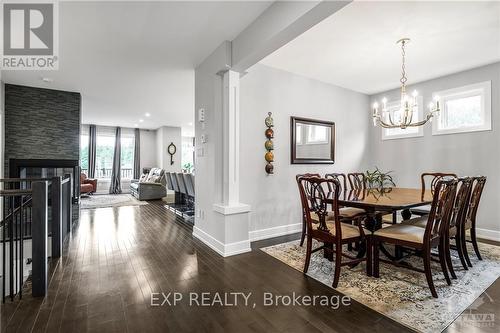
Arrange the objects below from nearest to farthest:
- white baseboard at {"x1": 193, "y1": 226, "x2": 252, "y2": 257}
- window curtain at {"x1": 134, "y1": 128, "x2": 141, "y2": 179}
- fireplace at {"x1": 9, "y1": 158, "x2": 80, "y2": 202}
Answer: white baseboard at {"x1": 193, "y1": 226, "x2": 252, "y2": 257} < fireplace at {"x1": 9, "y1": 158, "x2": 80, "y2": 202} < window curtain at {"x1": 134, "y1": 128, "x2": 141, "y2": 179}

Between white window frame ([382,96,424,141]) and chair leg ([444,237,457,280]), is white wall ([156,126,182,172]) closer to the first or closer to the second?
white window frame ([382,96,424,141])

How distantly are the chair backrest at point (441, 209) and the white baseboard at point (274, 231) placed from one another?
7.17 feet

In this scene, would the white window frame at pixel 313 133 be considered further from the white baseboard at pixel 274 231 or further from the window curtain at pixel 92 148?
the window curtain at pixel 92 148

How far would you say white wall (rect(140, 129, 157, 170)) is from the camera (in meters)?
10.3

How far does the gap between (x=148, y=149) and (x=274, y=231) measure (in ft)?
26.8

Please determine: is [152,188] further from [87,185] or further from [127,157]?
[127,157]

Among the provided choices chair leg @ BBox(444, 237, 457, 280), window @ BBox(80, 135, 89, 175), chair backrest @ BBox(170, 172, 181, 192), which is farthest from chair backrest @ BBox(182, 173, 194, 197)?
window @ BBox(80, 135, 89, 175)

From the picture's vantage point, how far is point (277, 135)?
4051 millimetres

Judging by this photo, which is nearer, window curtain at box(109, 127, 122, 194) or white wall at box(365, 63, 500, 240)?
white wall at box(365, 63, 500, 240)

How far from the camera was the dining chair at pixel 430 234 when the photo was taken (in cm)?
210

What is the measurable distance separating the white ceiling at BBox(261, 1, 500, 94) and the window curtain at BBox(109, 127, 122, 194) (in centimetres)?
814

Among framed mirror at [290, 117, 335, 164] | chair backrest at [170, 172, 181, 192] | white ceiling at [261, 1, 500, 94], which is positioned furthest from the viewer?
chair backrest at [170, 172, 181, 192]

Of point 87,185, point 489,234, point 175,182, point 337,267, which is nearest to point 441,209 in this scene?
point 337,267

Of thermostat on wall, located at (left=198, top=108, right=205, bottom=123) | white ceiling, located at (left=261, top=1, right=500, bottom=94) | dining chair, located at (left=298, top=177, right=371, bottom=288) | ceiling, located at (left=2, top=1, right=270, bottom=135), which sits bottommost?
dining chair, located at (left=298, top=177, right=371, bottom=288)
